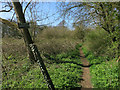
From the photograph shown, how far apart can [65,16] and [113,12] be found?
5.19ft

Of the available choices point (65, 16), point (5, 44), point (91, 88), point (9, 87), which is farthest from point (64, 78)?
point (5, 44)

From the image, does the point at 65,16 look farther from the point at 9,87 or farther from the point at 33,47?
the point at 9,87

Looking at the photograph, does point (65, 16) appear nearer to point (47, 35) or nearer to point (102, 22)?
point (102, 22)

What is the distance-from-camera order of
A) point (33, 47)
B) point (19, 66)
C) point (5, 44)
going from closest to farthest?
point (33, 47) < point (19, 66) < point (5, 44)

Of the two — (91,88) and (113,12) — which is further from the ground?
(113,12)

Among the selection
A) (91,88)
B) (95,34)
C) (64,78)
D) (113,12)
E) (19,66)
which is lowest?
(91,88)

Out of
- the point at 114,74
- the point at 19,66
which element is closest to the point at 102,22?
the point at 114,74

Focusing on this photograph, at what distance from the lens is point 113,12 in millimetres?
2594

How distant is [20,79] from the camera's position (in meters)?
4.28

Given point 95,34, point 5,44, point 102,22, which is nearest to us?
point 102,22

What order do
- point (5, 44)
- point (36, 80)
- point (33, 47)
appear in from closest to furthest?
point (33, 47)
point (36, 80)
point (5, 44)

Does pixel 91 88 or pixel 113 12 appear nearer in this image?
pixel 113 12

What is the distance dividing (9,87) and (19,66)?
5.44ft

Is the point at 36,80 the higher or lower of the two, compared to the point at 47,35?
lower
